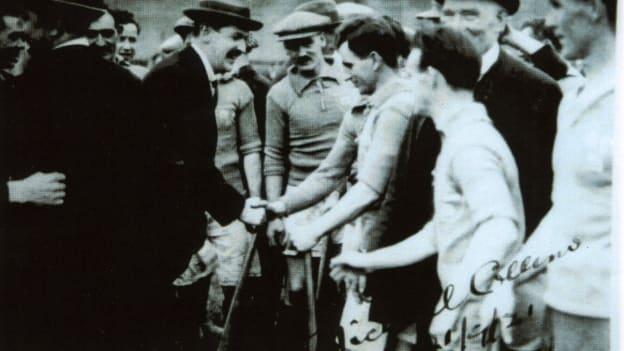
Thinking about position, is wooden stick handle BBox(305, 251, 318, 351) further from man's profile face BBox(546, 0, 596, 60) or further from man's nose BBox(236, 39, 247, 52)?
man's profile face BBox(546, 0, 596, 60)

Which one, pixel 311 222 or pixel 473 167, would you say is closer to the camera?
pixel 473 167

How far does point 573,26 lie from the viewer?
10.6 ft

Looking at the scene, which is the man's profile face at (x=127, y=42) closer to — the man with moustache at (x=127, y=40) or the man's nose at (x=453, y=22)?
the man with moustache at (x=127, y=40)

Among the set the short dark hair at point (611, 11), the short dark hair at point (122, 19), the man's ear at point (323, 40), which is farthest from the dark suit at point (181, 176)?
the short dark hair at point (611, 11)

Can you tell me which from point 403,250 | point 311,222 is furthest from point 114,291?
point 403,250

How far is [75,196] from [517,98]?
1.87m

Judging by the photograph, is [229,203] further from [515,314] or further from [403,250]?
[515,314]

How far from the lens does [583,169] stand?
317 cm

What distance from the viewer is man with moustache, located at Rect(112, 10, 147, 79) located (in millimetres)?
3154

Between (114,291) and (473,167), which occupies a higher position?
(473,167)

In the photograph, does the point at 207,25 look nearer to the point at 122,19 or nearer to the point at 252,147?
the point at 122,19

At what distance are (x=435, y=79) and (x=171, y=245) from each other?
1.30 m

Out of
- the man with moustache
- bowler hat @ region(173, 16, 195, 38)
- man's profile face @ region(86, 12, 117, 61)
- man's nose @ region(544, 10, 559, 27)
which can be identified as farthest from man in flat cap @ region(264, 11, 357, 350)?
man's nose @ region(544, 10, 559, 27)
